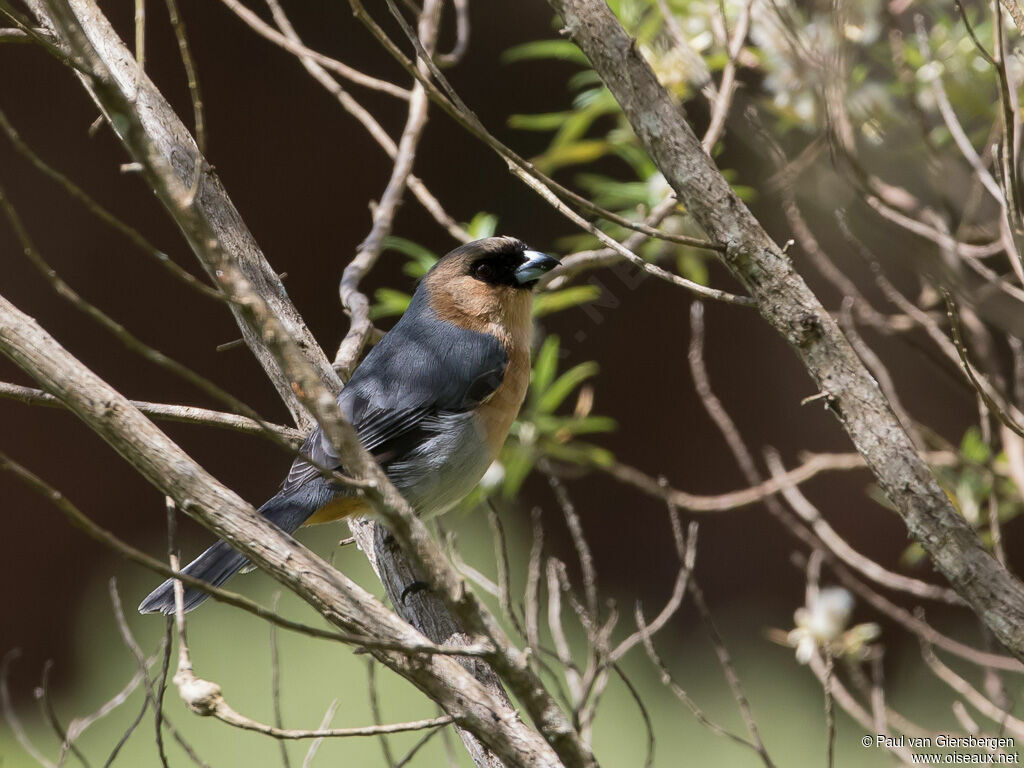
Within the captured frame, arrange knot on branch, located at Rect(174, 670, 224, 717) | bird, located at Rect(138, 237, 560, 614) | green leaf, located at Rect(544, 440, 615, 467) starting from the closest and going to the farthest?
1. knot on branch, located at Rect(174, 670, 224, 717)
2. bird, located at Rect(138, 237, 560, 614)
3. green leaf, located at Rect(544, 440, 615, 467)

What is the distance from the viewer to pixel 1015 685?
566cm

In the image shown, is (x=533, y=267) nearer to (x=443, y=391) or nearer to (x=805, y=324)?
(x=443, y=391)

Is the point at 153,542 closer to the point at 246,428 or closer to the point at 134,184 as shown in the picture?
the point at 134,184

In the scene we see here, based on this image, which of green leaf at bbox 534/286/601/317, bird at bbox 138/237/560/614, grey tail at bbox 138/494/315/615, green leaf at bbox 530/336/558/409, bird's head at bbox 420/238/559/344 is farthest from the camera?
green leaf at bbox 530/336/558/409

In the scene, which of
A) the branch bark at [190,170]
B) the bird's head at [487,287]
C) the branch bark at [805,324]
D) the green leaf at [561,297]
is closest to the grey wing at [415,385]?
the bird's head at [487,287]

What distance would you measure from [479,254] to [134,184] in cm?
367

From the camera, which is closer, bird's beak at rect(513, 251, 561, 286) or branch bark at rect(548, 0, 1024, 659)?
branch bark at rect(548, 0, 1024, 659)

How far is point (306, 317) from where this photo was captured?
6.86 meters

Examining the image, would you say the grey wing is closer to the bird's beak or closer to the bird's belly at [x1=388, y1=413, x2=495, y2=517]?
the bird's belly at [x1=388, y1=413, x2=495, y2=517]

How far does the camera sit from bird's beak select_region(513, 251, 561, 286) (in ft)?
11.8

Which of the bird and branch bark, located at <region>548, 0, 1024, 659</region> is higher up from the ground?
branch bark, located at <region>548, 0, 1024, 659</region>

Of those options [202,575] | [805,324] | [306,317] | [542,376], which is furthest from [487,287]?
[306,317]

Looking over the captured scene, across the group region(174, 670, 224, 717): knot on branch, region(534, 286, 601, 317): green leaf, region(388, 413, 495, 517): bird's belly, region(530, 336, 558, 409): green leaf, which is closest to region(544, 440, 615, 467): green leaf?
region(530, 336, 558, 409): green leaf

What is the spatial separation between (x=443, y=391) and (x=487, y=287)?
1.65ft
